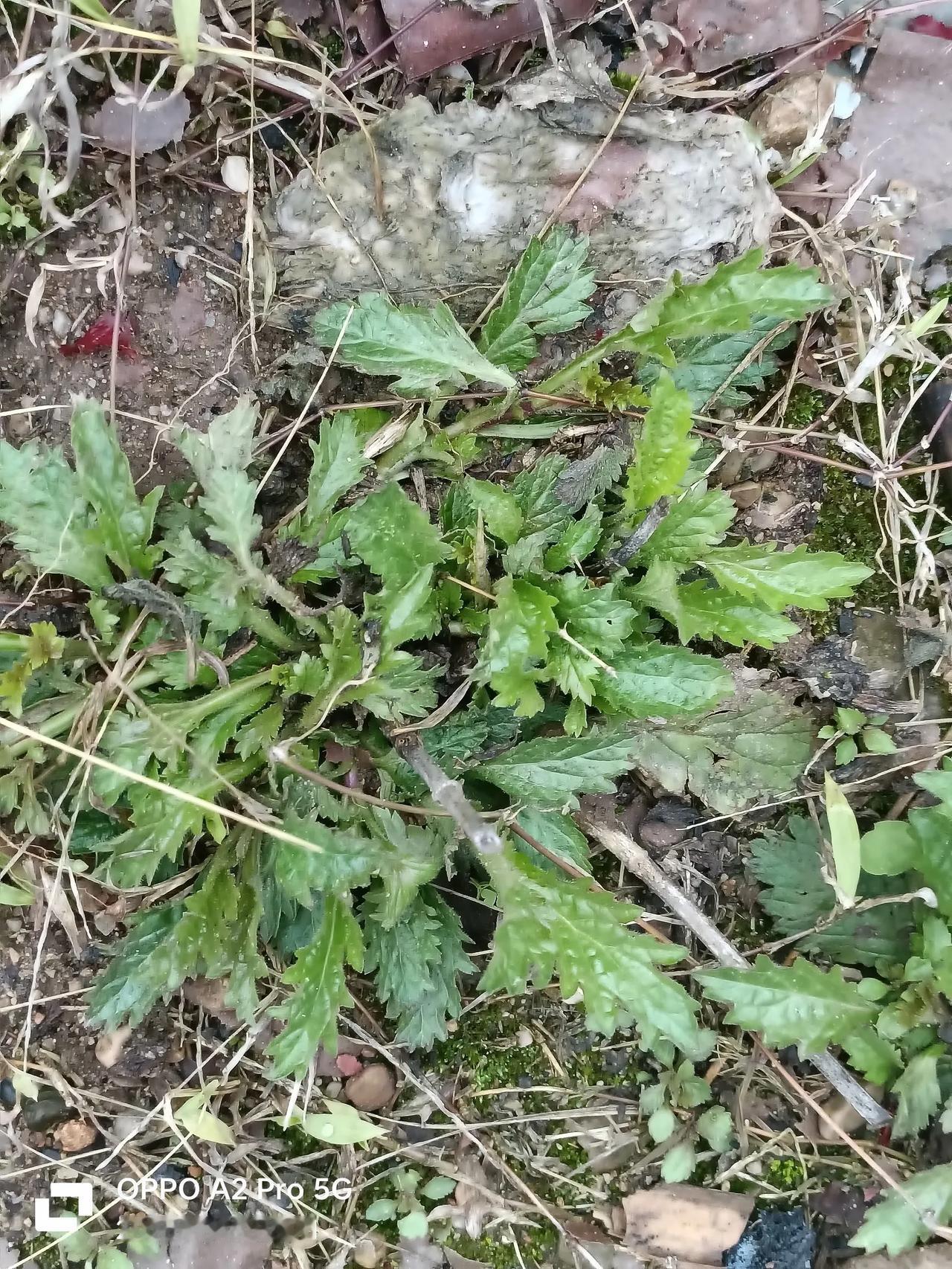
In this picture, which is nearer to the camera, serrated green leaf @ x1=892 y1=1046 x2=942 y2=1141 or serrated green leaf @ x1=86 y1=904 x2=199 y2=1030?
serrated green leaf @ x1=86 y1=904 x2=199 y2=1030

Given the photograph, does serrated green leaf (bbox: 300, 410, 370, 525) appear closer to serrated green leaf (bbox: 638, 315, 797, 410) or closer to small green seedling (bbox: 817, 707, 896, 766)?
serrated green leaf (bbox: 638, 315, 797, 410)

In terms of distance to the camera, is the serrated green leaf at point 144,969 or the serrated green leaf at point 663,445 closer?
the serrated green leaf at point 663,445

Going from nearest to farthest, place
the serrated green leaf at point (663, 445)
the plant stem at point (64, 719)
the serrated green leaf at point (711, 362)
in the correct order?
1. the serrated green leaf at point (663, 445)
2. the plant stem at point (64, 719)
3. the serrated green leaf at point (711, 362)

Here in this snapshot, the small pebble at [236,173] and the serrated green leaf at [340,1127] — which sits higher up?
the small pebble at [236,173]

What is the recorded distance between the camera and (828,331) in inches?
72.1

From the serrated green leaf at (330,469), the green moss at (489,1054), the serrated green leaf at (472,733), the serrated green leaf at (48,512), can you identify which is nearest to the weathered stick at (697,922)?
the serrated green leaf at (472,733)

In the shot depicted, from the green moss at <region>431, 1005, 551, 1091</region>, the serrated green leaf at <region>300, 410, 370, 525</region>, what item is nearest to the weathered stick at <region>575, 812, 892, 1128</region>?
the green moss at <region>431, 1005, 551, 1091</region>

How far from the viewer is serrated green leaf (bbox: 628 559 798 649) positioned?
1542mm

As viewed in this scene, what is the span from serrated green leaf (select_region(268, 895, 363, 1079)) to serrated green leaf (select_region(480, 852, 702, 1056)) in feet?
0.77

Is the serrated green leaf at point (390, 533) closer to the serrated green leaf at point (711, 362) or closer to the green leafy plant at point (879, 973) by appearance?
the serrated green leaf at point (711, 362)

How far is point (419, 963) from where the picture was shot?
1.62 metres

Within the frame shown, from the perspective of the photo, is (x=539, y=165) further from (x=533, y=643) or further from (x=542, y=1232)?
(x=542, y=1232)

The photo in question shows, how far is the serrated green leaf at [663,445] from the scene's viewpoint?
1.40m

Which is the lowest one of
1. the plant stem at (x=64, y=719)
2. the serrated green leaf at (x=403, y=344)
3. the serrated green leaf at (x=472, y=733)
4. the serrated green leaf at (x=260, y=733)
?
the serrated green leaf at (x=472, y=733)
